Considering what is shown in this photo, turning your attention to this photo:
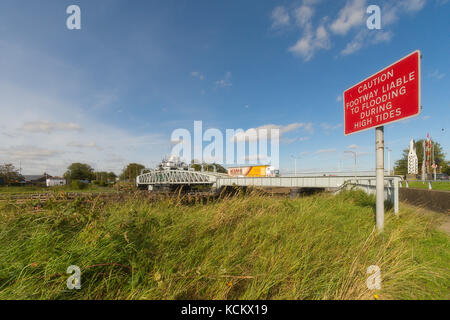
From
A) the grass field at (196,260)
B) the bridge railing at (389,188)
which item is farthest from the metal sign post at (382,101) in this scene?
the grass field at (196,260)

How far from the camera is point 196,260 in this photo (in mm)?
2539

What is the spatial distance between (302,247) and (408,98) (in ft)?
13.4

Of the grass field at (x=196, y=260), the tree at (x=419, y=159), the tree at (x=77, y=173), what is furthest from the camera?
the tree at (x=77, y=173)

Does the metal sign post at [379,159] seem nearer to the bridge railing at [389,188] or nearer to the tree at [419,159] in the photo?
the bridge railing at [389,188]

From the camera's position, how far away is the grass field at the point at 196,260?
1995 mm

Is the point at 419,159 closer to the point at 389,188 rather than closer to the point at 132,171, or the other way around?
the point at 389,188

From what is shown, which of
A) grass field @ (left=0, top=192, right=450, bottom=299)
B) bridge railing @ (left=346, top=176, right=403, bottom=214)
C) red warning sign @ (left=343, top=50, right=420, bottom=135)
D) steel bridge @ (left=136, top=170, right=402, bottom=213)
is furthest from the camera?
steel bridge @ (left=136, top=170, right=402, bottom=213)

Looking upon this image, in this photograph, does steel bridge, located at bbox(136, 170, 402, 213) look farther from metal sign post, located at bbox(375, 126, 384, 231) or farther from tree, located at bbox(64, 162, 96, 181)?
tree, located at bbox(64, 162, 96, 181)

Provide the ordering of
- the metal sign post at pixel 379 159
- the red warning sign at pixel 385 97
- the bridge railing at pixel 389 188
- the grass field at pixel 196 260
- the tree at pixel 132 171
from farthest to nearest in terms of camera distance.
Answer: the tree at pixel 132 171, the bridge railing at pixel 389 188, the metal sign post at pixel 379 159, the red warning sign at pixel 385 97, the grass field at pixel 196 260

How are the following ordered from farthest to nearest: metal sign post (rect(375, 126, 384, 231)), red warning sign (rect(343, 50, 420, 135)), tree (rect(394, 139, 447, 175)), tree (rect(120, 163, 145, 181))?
tree (rect(120, 163, 145, 181)), tree (rect(394, 139, 447, 175)), metal sign post (rect(375, 126, 384, 231)), red warning sign (rect(343, 50, 420, 135))

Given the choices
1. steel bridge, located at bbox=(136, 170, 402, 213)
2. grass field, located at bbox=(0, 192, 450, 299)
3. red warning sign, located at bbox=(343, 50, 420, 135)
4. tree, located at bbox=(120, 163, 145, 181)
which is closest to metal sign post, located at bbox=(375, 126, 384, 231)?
red warning sign, located at bbox=(343, 50, 420, 135)

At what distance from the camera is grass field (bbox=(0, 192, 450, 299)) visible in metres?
2.00
